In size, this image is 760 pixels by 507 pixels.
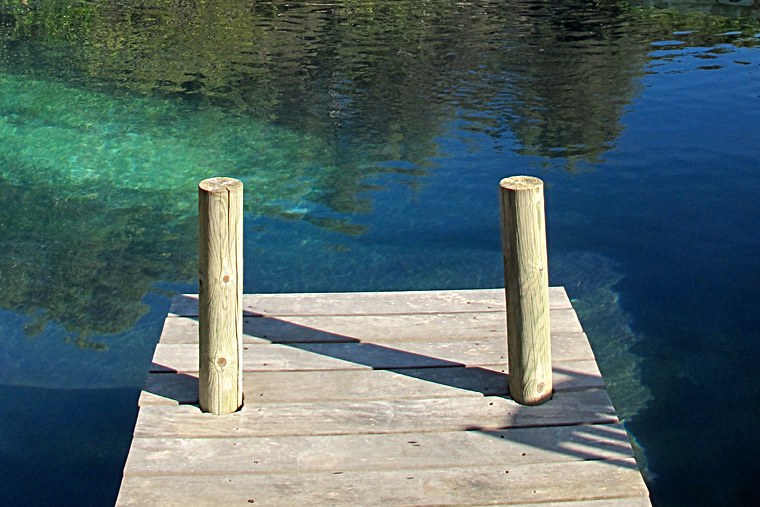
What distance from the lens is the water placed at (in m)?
5.34

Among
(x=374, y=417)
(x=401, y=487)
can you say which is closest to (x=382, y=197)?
(x=374, y=417)

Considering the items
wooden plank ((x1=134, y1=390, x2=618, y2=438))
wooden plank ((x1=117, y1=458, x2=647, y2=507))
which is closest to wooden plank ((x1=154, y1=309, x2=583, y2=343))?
wooden plank ((x1=134, y1=390, x2=618, y2=438))

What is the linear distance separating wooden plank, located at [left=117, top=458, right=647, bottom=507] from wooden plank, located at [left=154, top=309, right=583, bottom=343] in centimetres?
116

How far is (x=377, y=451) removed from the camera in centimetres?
334

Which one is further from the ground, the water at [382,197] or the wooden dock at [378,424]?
the wooden dock at [378,424]

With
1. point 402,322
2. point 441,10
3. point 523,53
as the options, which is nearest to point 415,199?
point 402,322

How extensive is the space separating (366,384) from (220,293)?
0.92 metres

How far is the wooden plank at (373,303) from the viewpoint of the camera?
457 centimetres

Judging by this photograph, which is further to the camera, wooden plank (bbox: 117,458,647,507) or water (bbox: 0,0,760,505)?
water (bbox: 0,0,760,505)

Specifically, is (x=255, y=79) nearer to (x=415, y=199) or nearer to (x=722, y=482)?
(x=415, y=199)

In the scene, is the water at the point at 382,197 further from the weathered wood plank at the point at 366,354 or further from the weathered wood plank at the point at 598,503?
the weathered wood plank at the point at 598,503

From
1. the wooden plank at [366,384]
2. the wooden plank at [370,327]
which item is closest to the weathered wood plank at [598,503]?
the wooden plank at [366,384]

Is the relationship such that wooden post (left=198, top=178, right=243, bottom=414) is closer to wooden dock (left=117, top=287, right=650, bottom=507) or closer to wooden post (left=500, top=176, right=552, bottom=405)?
wooden dock (left=117, top=287, right=650, bottom=507)

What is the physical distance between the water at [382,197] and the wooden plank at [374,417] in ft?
4.63
